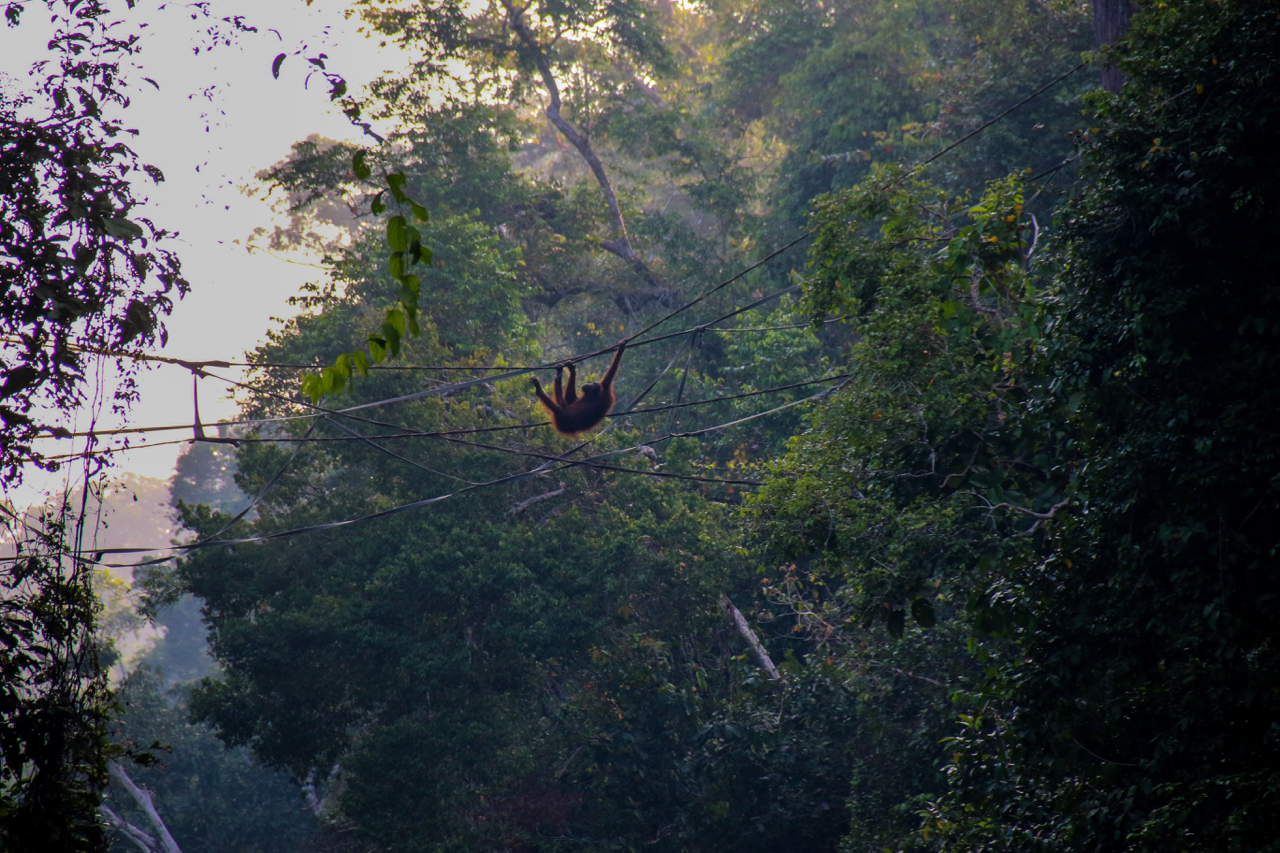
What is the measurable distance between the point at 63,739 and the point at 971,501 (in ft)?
17.6

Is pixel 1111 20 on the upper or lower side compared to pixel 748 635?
upper

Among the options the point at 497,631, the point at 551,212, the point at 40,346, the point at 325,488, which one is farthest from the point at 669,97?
the point at 40,346

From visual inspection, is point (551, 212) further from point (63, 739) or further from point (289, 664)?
point (63, 739)

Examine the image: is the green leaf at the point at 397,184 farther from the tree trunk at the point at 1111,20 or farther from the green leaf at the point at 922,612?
the tree trunk at the point at 1111,20

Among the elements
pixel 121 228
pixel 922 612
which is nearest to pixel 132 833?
pixel 121 228

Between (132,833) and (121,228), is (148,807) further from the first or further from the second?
(121,228)

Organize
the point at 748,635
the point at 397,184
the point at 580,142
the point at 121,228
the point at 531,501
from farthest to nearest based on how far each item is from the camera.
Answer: the point at 580,142 < the point at 531,501 < the point at 748,635 < the point at 121,228 < the point at 397,184

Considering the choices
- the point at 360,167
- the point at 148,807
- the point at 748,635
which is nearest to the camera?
the point at 360,167

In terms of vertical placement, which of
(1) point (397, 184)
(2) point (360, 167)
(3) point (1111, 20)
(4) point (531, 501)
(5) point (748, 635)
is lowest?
(5) point (748, 635)

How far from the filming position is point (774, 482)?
24.9ft

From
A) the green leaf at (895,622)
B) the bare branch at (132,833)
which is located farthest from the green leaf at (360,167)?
the bare branch at (132,833)

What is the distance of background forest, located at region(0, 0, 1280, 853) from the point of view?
4387 mm

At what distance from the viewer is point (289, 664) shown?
11.0 meters

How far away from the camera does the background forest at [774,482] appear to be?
4.39 meters
